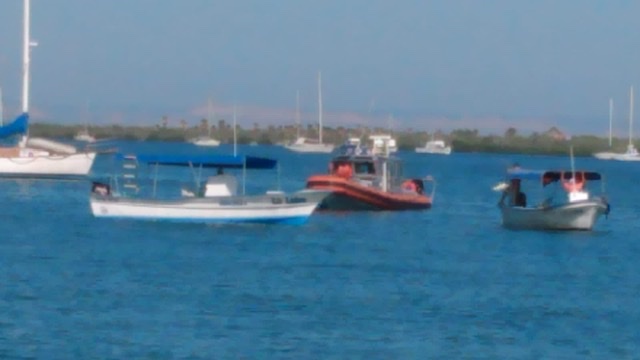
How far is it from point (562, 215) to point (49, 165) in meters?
31.5

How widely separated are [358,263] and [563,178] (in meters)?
11.9

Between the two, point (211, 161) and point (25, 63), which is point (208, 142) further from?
point (211, 161)

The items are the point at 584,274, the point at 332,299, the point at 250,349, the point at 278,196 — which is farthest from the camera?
the point at 278,196

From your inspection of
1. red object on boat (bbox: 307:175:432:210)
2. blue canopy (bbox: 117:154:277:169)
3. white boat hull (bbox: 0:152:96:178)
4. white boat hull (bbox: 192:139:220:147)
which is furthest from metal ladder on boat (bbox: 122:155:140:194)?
white boat hull (bbox: 192:139:220:147)

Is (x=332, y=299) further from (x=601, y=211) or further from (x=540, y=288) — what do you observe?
(x=601, y=211)

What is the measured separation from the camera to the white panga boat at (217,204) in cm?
4684

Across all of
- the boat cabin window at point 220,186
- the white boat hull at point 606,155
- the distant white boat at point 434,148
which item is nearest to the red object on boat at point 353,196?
the boat cabin window at point 220,186

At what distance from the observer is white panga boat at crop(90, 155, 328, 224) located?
46844mm

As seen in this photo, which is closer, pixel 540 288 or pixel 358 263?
pixel 540 288

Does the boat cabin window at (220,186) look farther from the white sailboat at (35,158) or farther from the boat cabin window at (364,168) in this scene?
the white sailboat at (35,158)

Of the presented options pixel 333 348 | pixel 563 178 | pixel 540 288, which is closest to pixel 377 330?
pixel 333 348

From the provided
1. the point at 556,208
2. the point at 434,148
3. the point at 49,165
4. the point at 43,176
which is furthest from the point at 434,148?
the point at 556,208

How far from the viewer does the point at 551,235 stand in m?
49.0

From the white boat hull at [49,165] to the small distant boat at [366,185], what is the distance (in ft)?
52.0
